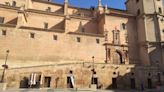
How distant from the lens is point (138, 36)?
37.5 metres

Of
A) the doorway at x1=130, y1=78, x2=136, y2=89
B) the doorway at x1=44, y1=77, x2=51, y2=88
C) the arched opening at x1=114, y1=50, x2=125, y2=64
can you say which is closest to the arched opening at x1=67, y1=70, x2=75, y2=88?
the doorway at x1=44, y1=77, x2=51, y2=88

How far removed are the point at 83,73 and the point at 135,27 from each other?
599 inches

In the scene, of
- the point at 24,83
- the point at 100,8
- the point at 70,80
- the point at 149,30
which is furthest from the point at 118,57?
the point at 24,83

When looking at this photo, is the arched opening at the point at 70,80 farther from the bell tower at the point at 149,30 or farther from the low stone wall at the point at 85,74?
the bell tower at the point at 149,30

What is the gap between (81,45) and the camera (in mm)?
33688

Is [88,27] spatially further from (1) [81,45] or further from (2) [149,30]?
(2) [149,30]

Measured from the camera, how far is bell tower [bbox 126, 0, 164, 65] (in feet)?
115

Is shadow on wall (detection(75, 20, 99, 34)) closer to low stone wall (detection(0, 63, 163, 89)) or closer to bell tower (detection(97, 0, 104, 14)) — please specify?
bell tower (detection(97, 0, 104, 14))

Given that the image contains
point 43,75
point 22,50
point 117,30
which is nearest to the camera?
point 43,75

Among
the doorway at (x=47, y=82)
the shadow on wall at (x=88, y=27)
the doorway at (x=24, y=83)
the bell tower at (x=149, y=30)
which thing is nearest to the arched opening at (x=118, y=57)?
the bell tower at (x=149, y=30)

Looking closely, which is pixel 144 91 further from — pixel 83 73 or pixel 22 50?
pixel 22 50

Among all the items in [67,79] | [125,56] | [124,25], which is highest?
[124,25]

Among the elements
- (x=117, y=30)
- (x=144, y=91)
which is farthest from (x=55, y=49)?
(x=144, y=91)

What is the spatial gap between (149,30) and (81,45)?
1225cm
